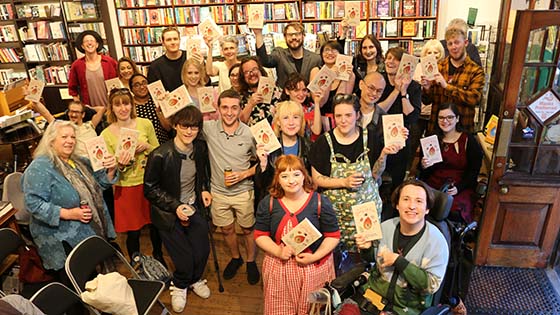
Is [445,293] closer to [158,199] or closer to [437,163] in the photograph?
[437,163]

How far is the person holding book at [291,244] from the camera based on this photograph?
2293 mm

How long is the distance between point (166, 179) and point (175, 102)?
0.60 m

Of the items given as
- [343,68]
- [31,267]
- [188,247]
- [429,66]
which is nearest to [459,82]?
[429,66]

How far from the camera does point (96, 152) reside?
268 centimetres

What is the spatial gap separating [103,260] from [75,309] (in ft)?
1.19

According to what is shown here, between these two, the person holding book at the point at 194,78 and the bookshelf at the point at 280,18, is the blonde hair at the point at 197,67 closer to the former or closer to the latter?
the person holding book at the point at 194,78

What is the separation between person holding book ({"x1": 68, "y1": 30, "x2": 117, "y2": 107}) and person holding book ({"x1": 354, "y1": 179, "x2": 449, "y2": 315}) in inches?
126

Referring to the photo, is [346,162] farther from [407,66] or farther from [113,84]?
[113,84]

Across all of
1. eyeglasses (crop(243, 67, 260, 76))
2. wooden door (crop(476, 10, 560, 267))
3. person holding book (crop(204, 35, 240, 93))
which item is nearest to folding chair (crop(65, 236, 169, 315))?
eyeglasses (crop(243, 67, 260, 76))

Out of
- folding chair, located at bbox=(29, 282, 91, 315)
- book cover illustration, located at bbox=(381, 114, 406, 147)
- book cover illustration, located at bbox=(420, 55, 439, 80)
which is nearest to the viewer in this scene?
folding chair, located at bbox=(29, 282, 91, 315)

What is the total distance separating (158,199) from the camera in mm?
2756

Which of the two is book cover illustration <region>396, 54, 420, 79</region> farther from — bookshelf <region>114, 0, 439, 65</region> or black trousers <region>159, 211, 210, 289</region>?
bookshelf <region>114, 0, 439, 65</region>

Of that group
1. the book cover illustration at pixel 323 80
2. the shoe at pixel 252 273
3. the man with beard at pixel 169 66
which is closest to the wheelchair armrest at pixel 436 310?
the shoe at pixel 252 273

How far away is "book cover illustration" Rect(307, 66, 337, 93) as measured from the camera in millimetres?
3078
